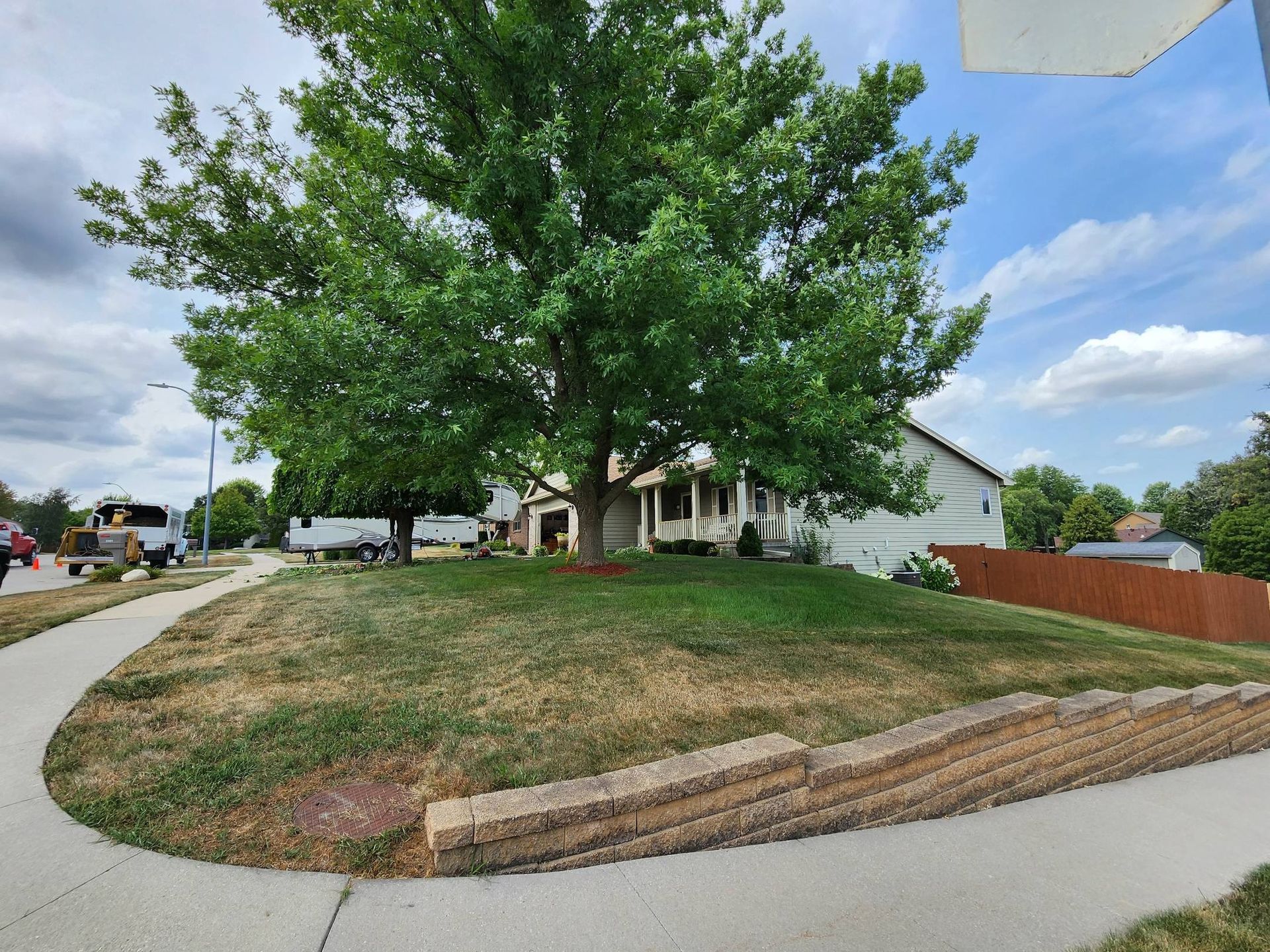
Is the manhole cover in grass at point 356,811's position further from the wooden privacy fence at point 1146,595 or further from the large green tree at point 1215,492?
the large green tree at point 1215,492

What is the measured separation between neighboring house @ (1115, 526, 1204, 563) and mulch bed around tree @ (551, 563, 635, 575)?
108ft

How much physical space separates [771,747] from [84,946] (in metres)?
2.75

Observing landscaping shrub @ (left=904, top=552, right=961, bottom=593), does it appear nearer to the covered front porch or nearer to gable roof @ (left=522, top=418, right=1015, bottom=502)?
gable roof @ (left=522, top=418, right=1015, bottom=502)

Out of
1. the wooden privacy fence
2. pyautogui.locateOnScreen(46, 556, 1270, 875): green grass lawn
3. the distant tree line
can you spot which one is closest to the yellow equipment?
pyautogui.locateOnScreen(46, 556, 1270, 875): green grass lawn

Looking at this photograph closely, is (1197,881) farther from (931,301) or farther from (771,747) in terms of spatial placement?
(931,301)

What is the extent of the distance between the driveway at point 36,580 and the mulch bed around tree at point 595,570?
31.5ft

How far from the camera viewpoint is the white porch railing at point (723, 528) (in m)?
18.0

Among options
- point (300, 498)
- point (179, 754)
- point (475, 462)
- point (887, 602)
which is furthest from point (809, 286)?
point (300, 498)

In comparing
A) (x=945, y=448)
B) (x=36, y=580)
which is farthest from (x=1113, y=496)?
(x=36, y=580)

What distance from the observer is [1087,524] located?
38125mm

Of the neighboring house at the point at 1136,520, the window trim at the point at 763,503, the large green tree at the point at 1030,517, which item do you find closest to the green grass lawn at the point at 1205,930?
the window trim at the point at 763,503

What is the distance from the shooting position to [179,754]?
3449 millimetres

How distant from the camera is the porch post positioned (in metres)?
20.7

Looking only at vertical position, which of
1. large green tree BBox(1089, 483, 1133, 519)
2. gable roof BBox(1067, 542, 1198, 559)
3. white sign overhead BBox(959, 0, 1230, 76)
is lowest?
gable roof BBox(1067, 542, 1198, 559)
